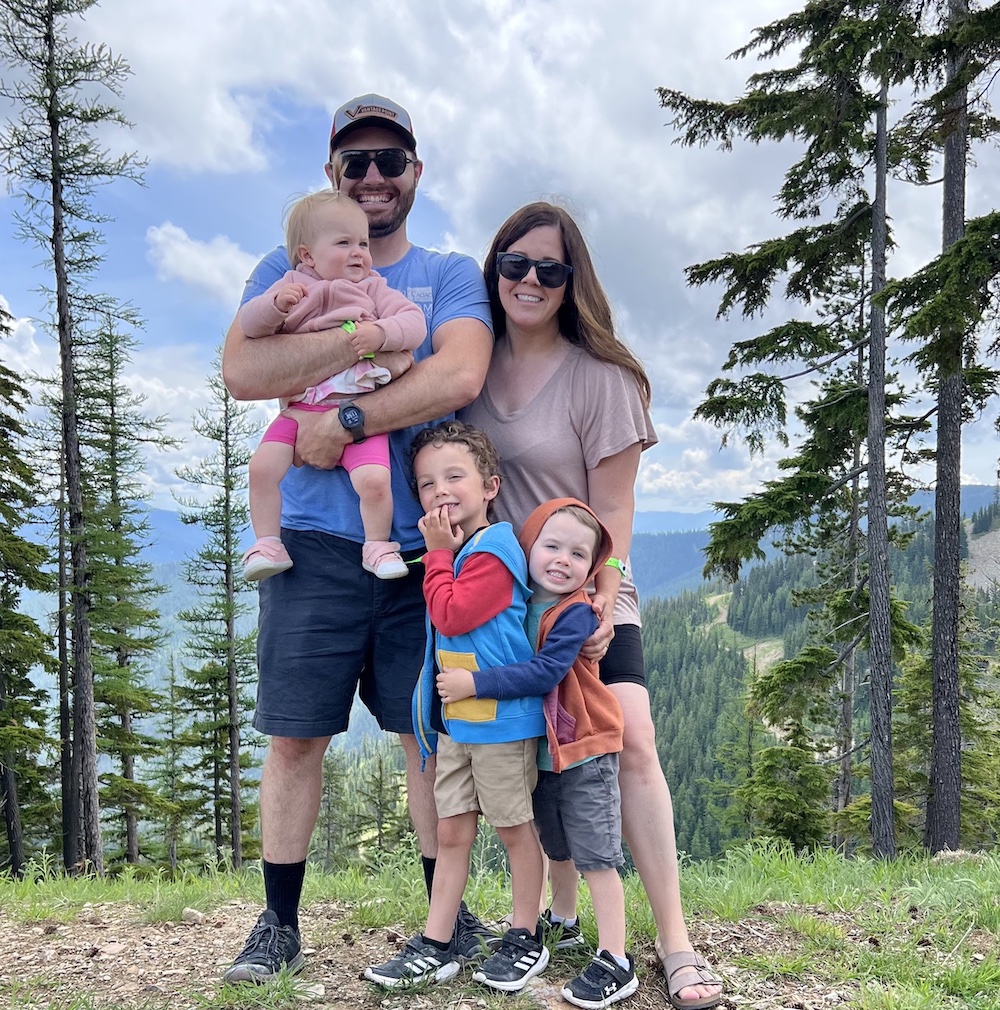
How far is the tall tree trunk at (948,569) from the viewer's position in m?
11.9

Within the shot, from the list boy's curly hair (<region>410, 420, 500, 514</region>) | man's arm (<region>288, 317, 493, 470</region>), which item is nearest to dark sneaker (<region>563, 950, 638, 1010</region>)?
boy's curly hair (<region>410, 420, 500, 514</region>)

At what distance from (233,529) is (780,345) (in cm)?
1454

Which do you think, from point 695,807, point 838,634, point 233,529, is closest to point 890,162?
point 838,634

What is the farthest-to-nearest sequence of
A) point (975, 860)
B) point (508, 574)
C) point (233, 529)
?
point (233, 529) < point (975, 860) < point (508, 574)

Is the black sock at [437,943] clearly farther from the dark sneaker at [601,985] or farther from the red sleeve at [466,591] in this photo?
the red sleeve at [466,591]

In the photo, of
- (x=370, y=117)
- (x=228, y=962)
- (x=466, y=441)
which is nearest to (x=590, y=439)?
(x=466, y=441)

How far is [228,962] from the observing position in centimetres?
333

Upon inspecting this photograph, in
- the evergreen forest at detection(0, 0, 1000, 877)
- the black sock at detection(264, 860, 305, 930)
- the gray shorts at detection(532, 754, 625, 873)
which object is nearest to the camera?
the gray shorts at detection(532, 754, 625, 873)

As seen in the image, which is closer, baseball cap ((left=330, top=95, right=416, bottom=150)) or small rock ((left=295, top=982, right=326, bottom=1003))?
small rock ((left=295, top=982, right=326, bottom=1003))

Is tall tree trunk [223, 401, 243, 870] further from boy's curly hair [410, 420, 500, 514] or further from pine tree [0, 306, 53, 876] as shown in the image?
boy's curly hair [410, 420, 500, 514]

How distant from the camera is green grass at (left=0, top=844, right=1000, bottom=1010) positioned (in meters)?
2.90

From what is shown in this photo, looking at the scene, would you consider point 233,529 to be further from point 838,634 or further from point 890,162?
point 890,162

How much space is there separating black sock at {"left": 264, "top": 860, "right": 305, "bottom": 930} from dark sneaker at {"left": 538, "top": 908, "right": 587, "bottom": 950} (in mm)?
963

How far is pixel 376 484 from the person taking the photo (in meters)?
2.75
